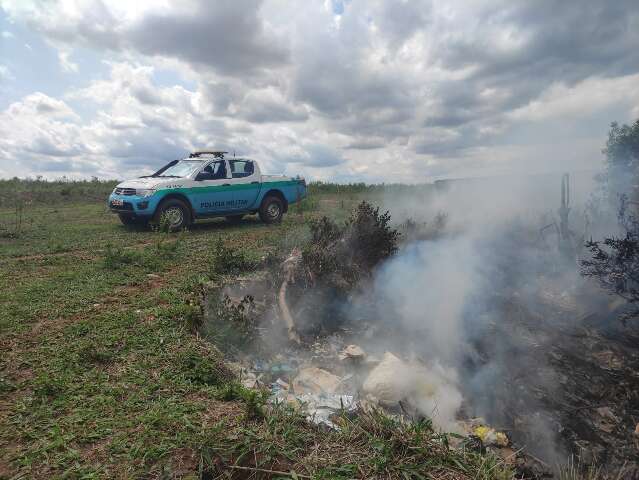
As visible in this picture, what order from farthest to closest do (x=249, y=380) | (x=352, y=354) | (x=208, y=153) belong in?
(x=208, y=153)
(x=352, y=354)
(x=249, y=380)

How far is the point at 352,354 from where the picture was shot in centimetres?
447

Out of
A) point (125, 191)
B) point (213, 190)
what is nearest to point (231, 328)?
point (213, 190)

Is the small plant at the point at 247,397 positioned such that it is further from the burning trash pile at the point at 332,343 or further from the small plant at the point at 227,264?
the small plant at the point at 227,264

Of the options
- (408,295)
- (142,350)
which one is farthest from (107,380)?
(408,295)

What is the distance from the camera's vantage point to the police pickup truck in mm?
8367

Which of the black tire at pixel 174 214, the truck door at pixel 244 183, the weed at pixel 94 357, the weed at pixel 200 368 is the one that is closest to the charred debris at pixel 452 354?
the weed at pixel 200 368

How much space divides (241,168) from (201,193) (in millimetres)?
1192

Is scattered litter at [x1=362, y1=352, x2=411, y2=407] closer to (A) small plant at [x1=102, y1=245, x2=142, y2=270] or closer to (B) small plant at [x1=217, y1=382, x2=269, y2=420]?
(B) small plant at [x1=217, y1=382, x2=269, y2=420]

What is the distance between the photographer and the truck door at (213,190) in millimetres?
8906

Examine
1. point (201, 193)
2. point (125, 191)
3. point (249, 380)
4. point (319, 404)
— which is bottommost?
point (319, 404)

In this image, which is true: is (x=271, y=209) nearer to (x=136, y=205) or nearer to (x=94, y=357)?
(x=136, y=205)

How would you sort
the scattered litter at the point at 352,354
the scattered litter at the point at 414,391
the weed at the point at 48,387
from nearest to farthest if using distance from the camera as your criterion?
the weed at the point at 48,387, the scattered litter at the point at 414,391, the scattered litter at the point at 352,354

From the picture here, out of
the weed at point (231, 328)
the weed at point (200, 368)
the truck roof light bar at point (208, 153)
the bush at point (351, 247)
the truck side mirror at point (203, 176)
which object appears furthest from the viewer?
the truck roof light bar at point (208, 153)

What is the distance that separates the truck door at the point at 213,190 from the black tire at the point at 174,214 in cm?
27
